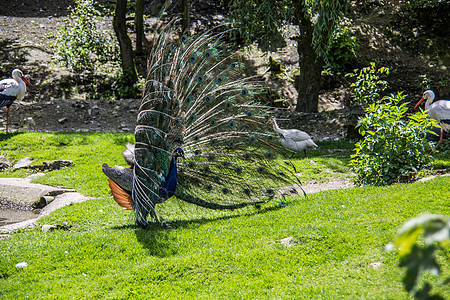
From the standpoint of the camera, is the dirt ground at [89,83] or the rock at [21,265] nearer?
the rock at [21,265]

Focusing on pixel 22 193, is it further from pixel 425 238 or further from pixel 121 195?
pixel 425 238

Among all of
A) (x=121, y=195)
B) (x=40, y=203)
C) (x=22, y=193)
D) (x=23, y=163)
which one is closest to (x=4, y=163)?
(x=23, y=163)

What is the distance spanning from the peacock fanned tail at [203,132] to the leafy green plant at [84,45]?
1120cm

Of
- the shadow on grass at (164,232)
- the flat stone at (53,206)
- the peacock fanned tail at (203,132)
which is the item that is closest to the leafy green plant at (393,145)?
the peacock fanned tail at (203,132)

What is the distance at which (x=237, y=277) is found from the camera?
14.6ft

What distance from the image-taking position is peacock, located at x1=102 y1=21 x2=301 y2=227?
19.4 ft

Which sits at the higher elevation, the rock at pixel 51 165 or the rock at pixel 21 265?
→ the rock at pixel 21 265

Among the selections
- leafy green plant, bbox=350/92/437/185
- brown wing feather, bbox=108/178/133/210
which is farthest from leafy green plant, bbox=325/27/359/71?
brown wing feather, bbox=108/178/133/210

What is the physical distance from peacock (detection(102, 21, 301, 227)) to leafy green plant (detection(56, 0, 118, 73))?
1135 cm

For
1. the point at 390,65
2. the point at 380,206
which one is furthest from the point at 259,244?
the point at 390,65

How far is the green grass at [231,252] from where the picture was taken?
4.21 meters

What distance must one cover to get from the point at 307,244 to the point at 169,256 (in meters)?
1.62

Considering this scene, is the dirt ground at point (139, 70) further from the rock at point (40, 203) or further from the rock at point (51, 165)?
the rock at point (40, 203)

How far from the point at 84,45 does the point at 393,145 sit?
13.7m
